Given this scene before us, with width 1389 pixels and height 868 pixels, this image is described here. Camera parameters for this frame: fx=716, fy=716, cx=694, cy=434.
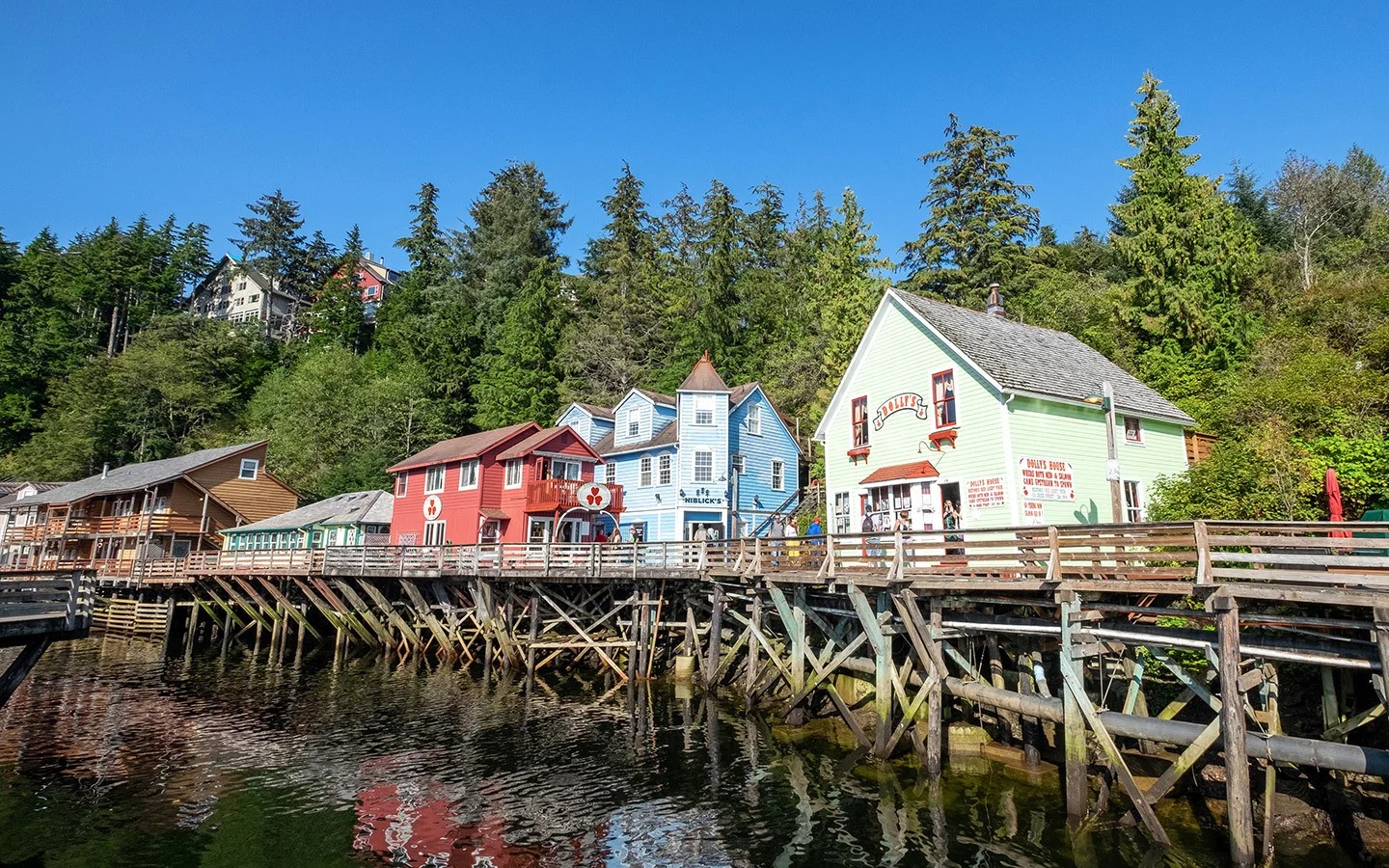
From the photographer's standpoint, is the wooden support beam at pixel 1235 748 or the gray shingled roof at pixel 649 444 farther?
the gray shingled roof at pixel 649 444

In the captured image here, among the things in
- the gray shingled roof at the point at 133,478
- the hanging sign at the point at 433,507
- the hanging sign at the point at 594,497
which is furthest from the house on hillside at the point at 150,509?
the hanging sign at the point at 594,497

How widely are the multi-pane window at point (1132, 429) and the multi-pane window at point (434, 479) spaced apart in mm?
31220

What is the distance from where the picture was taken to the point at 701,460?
1371 inches

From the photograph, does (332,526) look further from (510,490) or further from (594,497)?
(594,497)

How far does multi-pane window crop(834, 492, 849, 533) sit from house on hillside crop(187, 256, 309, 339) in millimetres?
70541

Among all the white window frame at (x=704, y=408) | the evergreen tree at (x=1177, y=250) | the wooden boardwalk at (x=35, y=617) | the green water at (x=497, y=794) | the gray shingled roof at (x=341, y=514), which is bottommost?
the green water at (x=497, y=794)

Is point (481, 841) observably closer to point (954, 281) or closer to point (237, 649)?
point (237, 649)

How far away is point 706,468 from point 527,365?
21.3 metres

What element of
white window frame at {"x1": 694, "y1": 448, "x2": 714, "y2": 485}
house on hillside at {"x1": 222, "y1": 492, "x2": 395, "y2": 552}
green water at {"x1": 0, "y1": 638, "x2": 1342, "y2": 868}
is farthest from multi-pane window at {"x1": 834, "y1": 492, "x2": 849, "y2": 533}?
house on hillside at {"x1": 222, "y1": 492, "x2": 395, "y2": 552}

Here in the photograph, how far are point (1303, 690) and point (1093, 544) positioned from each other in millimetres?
4341

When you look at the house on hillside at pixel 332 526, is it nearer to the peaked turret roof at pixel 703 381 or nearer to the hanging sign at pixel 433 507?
the hanging sign at pixel 433 507

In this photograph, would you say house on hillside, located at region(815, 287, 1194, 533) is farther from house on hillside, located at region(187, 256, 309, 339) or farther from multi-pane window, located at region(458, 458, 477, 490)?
house on hillside, located at region(187, 256, 309, 339)

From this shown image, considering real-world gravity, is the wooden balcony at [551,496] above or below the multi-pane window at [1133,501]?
above

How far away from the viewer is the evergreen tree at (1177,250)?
28.3 meters
